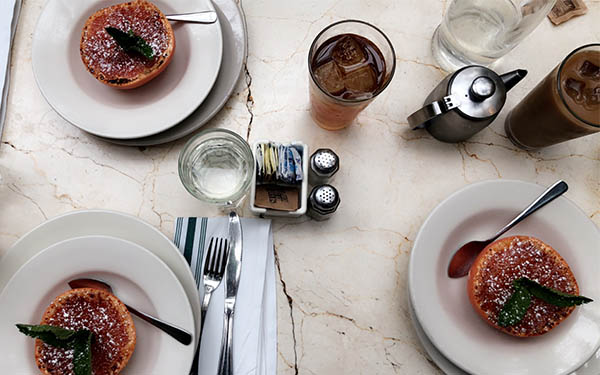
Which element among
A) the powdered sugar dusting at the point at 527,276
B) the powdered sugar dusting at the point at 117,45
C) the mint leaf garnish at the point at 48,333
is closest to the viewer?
the mint leaf garnish at the point at 48,333

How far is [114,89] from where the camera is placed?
122cm

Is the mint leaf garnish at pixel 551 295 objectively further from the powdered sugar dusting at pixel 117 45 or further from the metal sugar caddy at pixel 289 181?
the powdered sugar dusting at pixel 117 45

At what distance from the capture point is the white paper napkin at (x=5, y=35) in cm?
126

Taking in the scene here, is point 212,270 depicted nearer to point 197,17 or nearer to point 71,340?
point 71,340

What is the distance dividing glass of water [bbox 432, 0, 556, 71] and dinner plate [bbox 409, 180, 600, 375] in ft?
1.22

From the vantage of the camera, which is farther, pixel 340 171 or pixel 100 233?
pixel 340 171

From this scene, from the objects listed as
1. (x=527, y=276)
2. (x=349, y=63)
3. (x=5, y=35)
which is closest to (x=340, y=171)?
(x=349, y=63)

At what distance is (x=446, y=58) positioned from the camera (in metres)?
1.30

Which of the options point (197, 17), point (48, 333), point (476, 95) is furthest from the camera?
point (197, 17)

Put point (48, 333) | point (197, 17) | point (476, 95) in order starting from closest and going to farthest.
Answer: point (48, 333) → point (476, 95) → point (197, 17)

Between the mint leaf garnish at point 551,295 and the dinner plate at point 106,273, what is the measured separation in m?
0.77

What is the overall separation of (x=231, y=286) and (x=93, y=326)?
1.04 ft

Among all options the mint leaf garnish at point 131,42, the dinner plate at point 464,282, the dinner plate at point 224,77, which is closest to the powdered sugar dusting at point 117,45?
the mint leaf garnish at point 131,42

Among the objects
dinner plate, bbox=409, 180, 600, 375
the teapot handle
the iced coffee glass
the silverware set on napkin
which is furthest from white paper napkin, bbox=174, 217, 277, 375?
the iced coffee glass
